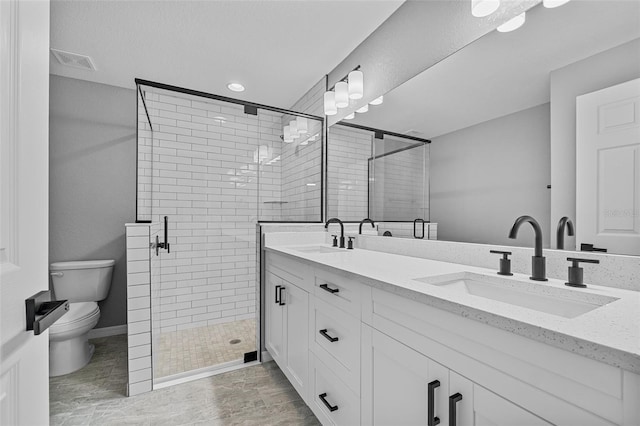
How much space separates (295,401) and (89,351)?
177cm

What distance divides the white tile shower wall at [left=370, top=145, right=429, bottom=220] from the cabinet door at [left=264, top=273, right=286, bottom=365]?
0.89m

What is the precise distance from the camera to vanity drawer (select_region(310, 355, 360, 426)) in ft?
3.89

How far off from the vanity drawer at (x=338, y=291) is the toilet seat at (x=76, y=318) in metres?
1.79

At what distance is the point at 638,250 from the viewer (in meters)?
0.88

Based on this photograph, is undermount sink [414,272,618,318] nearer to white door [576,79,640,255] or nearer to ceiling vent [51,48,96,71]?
white door [576,79,640,255]

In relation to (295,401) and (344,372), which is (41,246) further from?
(295,401)

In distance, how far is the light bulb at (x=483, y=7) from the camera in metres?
1.31

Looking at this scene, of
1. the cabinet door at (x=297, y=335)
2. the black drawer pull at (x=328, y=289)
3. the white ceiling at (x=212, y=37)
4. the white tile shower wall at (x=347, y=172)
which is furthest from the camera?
the white tile shower wall at (x=347, y=172)

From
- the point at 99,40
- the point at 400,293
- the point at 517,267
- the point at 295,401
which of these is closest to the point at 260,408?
the point at 295,401

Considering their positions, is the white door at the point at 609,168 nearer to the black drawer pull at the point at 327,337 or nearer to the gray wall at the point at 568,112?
the gray wall at the point at 568,112

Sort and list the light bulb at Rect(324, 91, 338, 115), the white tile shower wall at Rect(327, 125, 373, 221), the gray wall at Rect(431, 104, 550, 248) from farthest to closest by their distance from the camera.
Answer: the light bulb at Rect(324, 91, 338, 115) → the white tile shower wall at Rect(327, 125, 373, 221) → the gray wall at Rect(431, 104, 550, 248)

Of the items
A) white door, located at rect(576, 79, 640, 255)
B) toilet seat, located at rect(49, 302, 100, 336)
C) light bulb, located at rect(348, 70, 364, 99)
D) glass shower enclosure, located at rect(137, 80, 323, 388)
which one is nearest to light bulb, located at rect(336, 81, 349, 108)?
light bulb, located at rect(348, 70, 364, 99)

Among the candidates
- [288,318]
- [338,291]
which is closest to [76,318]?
[288,318]

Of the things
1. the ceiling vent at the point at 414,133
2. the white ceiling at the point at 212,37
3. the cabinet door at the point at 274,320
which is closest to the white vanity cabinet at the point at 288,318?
the cabinet door at the point at 274,320
